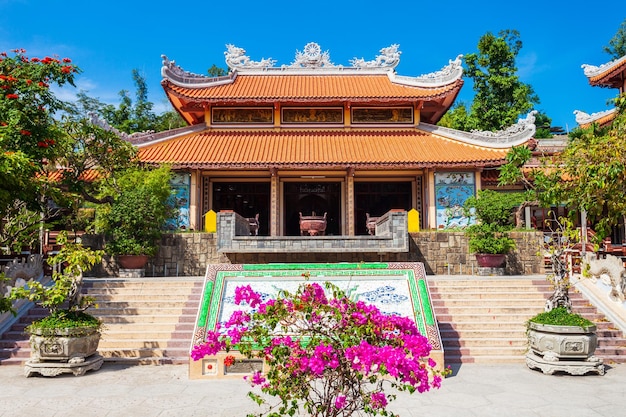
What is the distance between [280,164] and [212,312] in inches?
309

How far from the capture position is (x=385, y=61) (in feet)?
62.8

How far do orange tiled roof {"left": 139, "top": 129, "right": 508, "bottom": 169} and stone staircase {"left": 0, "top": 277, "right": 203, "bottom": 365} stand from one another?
18.6ft

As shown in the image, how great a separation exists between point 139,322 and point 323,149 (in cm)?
883

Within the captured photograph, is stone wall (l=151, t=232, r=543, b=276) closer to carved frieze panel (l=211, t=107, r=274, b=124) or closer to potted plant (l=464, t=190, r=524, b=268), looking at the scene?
potted plant (l=464, t=190, r=524, b=268)

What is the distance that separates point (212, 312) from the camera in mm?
7609

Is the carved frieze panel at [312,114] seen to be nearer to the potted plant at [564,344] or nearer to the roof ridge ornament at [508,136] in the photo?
the roof ridge ornament at [508,136]

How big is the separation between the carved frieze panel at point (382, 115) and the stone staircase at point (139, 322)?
944 cm

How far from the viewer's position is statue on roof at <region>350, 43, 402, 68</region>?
19.0 metres

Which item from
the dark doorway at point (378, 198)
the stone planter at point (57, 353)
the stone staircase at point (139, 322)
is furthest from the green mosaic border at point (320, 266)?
the dark doorway at point (378, 198)

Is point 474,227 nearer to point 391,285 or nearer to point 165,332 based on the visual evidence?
point 391,285

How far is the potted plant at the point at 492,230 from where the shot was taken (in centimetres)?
1221

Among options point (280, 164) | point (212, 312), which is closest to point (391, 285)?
point (212, 312)

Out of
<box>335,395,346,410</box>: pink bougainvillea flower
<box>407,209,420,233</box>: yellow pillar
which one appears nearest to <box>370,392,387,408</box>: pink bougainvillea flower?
<box>335,395,346,410</box>: pink bougainvillea flower

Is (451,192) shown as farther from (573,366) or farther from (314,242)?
(573,366)
